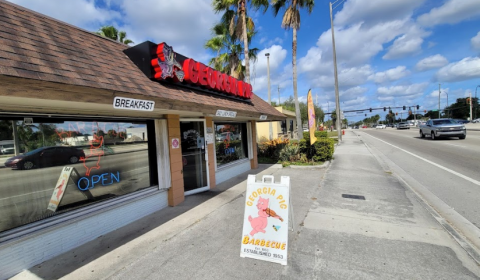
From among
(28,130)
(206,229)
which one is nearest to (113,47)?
(28,130)

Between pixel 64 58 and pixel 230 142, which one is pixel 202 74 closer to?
pixel 64 58

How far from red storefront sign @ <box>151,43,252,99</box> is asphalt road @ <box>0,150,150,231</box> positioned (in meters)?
1.98

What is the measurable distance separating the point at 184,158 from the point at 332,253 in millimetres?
4596

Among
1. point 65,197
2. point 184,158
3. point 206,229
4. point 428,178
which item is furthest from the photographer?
point 428,178

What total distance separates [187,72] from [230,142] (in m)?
4.21

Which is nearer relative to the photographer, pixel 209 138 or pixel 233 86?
pixel 209 138

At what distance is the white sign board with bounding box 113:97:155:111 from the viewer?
11.0ft

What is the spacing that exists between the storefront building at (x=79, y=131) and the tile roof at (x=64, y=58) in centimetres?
2

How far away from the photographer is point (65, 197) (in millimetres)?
3887

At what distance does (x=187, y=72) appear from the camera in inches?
215

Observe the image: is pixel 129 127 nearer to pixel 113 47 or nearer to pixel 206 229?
pixel 113 47

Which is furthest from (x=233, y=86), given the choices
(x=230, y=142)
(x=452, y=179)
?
(x=452, y=179)

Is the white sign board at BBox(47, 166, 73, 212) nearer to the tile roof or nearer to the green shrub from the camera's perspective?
the tile roof

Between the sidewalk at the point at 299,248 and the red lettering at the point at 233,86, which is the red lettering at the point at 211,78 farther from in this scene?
the sidewalk at the point at 299,248
